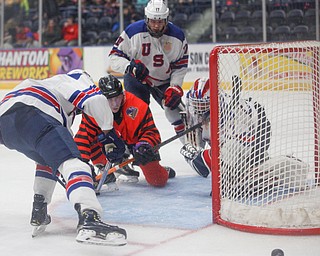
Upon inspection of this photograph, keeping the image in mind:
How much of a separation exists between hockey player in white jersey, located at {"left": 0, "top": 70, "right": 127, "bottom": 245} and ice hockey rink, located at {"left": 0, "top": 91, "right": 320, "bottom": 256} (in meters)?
0.14

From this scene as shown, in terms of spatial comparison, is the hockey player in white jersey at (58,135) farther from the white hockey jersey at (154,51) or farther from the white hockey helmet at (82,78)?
the white hockey jersey at (154,51)

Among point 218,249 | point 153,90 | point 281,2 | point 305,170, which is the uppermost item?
point 281,2

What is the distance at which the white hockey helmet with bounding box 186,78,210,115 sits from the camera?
3629 mm

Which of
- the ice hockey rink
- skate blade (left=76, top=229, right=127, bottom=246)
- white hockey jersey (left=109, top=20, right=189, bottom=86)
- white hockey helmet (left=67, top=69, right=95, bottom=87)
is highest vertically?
white hockey jersey (left=109, top=20, right=189, bottom=86)

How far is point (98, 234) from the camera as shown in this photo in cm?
229

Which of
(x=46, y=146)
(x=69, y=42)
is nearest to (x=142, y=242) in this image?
(x=46, y=146)

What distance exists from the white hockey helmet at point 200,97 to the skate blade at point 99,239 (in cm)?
146

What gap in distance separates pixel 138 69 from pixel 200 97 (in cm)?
44

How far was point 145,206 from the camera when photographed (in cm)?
319

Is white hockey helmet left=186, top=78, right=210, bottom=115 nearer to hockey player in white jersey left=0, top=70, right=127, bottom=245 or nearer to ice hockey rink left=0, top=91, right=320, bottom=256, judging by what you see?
ice hockey rink left=0, top=91, right=320, bottom=256

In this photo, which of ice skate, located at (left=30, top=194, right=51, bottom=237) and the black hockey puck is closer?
the black hockey puck

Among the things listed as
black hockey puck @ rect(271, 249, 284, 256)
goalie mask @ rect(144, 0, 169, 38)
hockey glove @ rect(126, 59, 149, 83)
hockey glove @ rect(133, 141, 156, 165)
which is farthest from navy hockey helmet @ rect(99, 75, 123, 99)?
black hockey puck @ rect(271, 249, 284, 256)

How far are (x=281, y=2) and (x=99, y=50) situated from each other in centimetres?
220

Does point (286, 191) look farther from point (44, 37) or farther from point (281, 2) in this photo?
point (44, 37)
